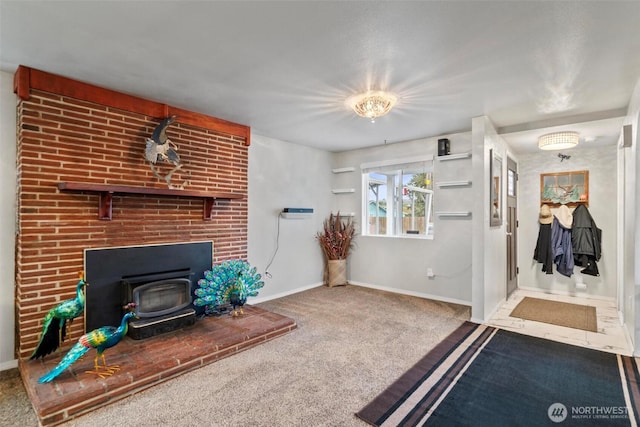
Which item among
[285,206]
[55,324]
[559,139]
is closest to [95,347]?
[55,324]

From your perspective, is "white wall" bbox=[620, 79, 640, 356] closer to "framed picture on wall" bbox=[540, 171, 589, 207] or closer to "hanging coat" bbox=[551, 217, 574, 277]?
"hanging coat" bbox=[551, 217, 574, 277]

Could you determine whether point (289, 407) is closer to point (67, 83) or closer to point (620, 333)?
point (67, 83)

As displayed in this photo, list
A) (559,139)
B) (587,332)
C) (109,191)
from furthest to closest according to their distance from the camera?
1. (559,139)
2. (587,332)
3. (109,191)

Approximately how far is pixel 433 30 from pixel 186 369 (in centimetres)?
300

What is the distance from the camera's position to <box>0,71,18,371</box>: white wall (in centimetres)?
256

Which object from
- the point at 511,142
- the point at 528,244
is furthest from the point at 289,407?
the point at 528,244

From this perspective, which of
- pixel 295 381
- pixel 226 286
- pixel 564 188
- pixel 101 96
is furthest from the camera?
pixel 564 188

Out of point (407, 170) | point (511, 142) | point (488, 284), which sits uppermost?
point (511, 142)

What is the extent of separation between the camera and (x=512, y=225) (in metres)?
4.99

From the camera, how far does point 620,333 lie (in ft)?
11.0

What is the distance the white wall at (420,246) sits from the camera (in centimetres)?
441

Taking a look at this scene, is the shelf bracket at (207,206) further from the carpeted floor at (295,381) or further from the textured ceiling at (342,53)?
the carpeted floor at (295,381)

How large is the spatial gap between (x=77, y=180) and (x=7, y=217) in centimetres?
56

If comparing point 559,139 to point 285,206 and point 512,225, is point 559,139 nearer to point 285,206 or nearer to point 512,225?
point 512,225
